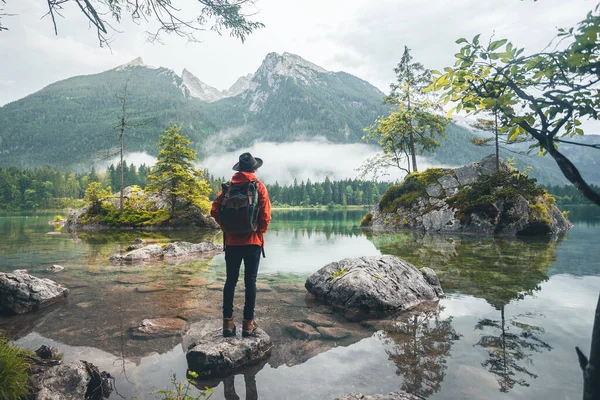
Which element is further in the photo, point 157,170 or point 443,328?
point 157,170

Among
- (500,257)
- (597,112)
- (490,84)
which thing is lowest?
(500,257)

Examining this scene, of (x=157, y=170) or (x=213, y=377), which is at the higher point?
(x=157, y=170)

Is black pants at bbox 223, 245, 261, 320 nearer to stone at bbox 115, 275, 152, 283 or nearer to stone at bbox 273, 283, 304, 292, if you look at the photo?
stone at bbox 273, 283, 304, 292

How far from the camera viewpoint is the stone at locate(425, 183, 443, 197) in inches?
1174

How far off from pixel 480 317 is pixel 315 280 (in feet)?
13.6

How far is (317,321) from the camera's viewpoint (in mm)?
6898

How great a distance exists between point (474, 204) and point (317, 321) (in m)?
23.9

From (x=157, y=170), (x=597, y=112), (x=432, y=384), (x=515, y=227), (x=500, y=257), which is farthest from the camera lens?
(x=157, y=170)

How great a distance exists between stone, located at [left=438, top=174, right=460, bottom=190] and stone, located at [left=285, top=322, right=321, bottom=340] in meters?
26.7

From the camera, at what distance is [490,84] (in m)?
3.12

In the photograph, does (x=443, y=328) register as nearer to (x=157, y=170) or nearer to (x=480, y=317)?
(x=480, y=317)

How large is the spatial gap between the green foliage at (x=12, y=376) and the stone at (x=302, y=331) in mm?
3892

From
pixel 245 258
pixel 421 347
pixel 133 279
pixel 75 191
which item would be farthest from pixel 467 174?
pixel 75 191

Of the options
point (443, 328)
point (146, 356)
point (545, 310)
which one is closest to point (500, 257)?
point (545, 310)
